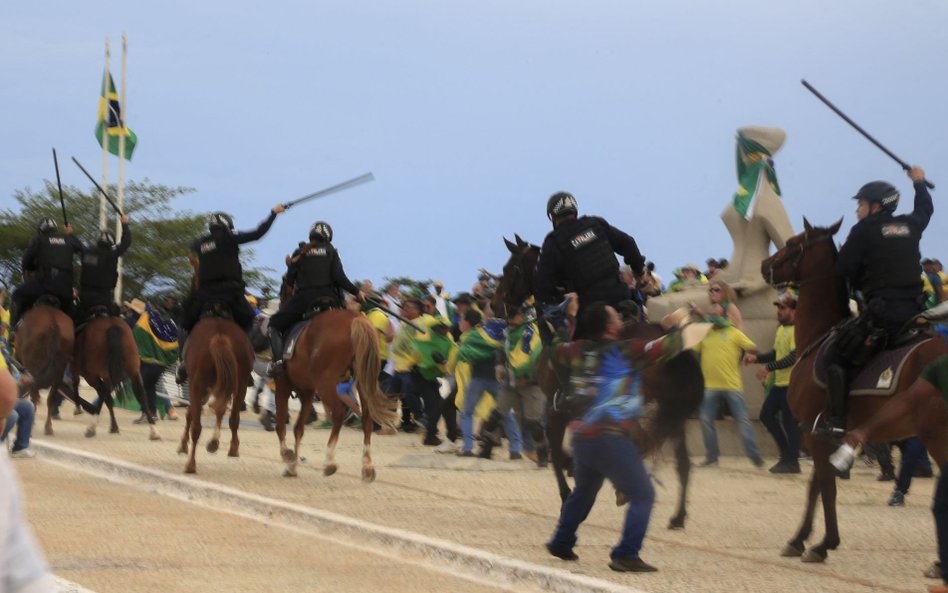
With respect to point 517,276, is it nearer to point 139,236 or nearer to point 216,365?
point 216,365

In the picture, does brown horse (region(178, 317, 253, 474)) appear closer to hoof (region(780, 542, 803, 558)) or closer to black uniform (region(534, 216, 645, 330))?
black uniform (region(534, 216, 645, 330))

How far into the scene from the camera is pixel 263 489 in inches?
559

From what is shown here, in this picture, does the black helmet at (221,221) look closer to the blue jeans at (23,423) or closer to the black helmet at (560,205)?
the blue jeans at (23,423)

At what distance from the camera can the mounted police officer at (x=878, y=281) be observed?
1048 cm

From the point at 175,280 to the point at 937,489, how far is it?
185 ft

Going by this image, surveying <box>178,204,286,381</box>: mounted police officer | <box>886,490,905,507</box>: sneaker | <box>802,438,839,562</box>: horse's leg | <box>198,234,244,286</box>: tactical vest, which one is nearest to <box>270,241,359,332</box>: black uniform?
<box>178,204,286,381</box>: mounted police officer

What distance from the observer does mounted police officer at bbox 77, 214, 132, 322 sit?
793 inches

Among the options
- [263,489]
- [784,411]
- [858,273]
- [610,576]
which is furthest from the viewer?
[784,411]

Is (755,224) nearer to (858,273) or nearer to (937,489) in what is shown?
(858,273)

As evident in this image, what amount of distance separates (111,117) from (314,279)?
29.0 metres

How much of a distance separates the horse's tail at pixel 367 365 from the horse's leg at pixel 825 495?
18.4 ft

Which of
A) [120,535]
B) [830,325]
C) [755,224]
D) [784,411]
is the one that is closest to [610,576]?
[830,325]

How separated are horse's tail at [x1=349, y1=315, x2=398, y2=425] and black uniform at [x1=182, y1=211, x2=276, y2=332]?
1.70 metres

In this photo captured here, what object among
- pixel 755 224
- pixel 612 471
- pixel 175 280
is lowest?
pixel 612 471
